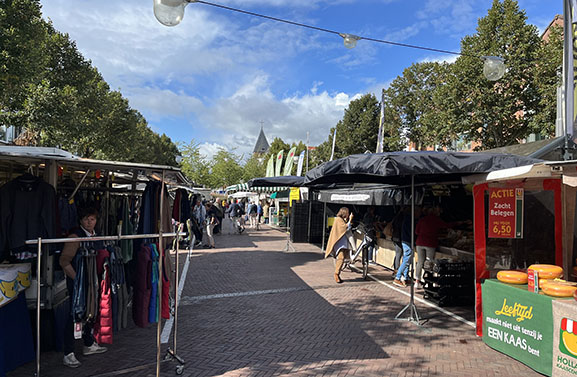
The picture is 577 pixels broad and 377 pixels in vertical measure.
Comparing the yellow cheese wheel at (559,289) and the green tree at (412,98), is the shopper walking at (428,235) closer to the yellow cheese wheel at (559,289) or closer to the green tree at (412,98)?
the yellow cheese wheel at (559,289)

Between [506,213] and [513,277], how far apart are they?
98 cm

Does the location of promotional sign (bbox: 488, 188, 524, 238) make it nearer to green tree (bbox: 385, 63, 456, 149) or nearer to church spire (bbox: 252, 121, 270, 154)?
green tree (bbox: 385, 63, 456, 149)

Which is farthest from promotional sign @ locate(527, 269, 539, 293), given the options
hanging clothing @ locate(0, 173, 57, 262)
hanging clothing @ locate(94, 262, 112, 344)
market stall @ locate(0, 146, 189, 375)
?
hanging clothing @ locate(0, 173, 57, 262)

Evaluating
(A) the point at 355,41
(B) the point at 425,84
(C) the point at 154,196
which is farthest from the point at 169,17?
(B) the point at 425,84

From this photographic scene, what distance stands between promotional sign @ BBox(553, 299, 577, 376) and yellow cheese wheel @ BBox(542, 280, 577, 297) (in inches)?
4.1

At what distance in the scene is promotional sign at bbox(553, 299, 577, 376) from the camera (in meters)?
3.99

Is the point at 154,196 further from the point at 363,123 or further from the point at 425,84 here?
the point at 363,123

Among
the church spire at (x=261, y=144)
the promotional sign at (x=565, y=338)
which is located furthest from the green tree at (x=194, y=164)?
the church spire at (x=261, y=144)

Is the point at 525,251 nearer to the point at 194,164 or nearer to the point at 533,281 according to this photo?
the point at 533,281

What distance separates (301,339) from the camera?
5566 mm

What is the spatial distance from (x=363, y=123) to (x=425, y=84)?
32.2ft

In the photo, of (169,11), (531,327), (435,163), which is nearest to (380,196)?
(435,163)

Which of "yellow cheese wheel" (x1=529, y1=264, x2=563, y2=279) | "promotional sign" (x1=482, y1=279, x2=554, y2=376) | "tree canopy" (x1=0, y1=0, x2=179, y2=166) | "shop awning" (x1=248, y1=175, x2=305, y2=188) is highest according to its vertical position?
"tree canopy" (x1=0, y1=0, x2=179, y2=166)

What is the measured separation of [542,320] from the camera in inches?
175
